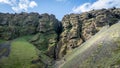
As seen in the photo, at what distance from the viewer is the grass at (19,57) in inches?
5666

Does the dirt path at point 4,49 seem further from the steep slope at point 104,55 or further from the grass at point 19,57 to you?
the steep slope at point 104,55

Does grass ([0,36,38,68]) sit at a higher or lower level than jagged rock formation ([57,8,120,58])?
lower

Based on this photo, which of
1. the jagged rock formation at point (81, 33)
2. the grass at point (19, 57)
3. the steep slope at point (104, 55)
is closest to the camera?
the steep slope at point (104, 55)

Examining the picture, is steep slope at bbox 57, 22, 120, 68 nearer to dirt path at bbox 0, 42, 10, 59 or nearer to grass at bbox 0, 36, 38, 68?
grass at bbox 0, 36, 38, 68

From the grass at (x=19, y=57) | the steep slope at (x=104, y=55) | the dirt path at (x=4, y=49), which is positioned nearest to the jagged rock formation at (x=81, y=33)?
the grass at (x=19, y=57)

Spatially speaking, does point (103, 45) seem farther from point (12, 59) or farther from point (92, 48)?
point (12, 59)

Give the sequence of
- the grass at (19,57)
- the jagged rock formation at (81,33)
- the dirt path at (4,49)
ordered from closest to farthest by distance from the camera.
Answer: the grass at (19,57) → the dirt path at (4,49) → the jagged rock formation at (81,33)

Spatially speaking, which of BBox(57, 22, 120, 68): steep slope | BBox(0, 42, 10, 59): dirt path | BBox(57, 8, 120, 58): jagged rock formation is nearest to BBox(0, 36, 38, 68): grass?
BBox(0, 42, 10, 59): dirt path

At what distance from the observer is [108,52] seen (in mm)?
99750

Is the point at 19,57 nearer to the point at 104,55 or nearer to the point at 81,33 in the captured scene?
the point at 81,33

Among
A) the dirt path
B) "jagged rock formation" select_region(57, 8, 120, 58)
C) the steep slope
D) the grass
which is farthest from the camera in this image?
"jagged rock formation" select_region(57, 8, 120, 58)

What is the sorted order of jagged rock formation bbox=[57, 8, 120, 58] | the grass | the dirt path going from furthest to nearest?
jagged rock formation bbox=[57, 8, 120, 58] < the dirt path < the grass

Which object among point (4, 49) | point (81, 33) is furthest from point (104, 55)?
point (81, 33)

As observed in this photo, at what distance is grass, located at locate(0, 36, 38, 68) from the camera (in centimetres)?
14391
